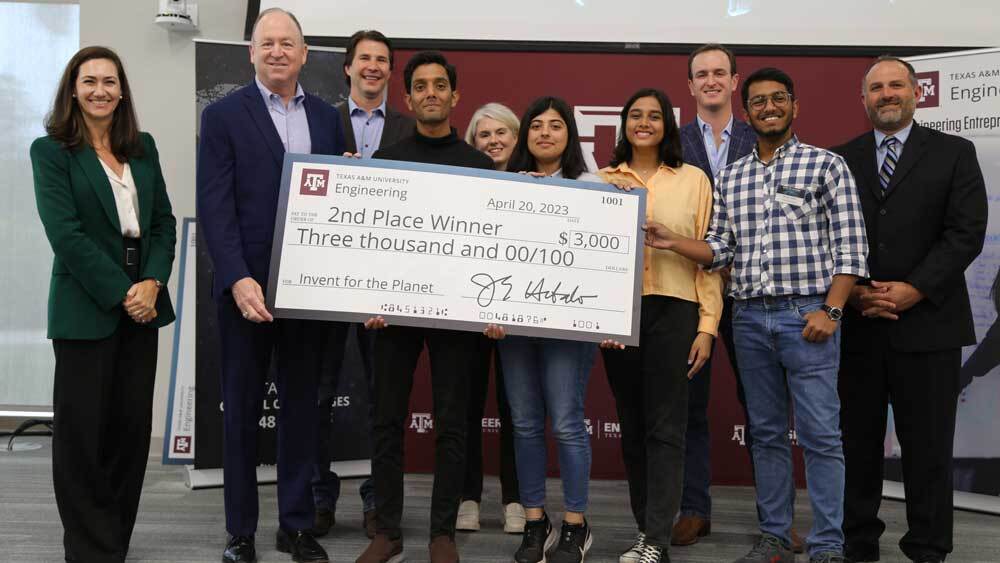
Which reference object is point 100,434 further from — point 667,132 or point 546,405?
point 667,132

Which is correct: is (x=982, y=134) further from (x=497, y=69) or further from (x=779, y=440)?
(x=497, y=69)

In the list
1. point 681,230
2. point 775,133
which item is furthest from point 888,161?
point 681,230

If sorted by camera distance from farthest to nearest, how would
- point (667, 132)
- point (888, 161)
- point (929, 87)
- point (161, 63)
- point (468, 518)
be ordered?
point (161, 63) < point (929, 87) < point (468, 518) < point (888, 161) < point (667, 132)

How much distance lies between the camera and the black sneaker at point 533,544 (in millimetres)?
2889

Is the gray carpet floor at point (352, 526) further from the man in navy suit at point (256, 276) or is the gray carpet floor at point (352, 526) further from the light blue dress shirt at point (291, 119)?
the light blue dress shirt at point (291, 119)

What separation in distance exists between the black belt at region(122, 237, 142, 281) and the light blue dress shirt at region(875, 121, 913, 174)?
241cm

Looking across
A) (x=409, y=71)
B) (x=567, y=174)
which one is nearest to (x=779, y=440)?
(x=567, y=174)

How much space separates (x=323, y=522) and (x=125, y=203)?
1.31 metres

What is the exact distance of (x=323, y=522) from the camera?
3236mm

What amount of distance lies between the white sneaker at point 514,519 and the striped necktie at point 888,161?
1.71 m

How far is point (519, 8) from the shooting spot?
433 centimetres

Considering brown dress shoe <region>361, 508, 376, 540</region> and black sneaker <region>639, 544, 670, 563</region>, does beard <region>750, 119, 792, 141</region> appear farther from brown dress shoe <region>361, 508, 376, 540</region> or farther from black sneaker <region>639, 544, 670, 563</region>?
brown dress shoe <region>361, 508, 376, 540</region>

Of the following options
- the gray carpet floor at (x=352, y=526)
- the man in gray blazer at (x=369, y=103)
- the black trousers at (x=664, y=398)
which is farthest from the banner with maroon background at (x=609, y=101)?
the black trousers at (x=664, y=398)

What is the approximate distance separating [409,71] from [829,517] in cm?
193
